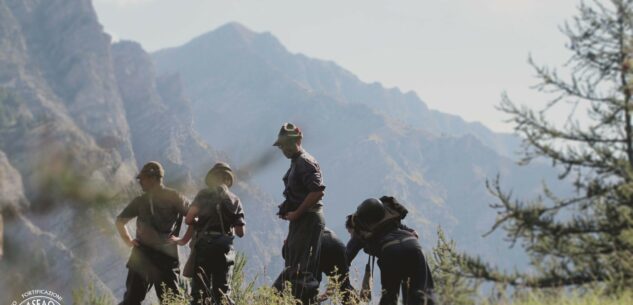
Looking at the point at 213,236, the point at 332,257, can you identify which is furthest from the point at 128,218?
the point at 332,257

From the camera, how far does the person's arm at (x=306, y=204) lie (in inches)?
303

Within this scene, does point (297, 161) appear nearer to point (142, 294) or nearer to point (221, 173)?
point (221, 173)

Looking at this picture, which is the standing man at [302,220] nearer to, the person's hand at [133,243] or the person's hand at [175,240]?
the person's hand at [175,240]

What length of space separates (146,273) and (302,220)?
2086 mm

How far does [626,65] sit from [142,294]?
6.00m

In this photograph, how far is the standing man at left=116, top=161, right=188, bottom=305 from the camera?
326 inches

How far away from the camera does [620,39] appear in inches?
221

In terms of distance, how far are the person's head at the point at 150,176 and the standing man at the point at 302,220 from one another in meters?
1.59

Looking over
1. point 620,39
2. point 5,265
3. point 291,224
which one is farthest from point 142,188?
point 5,265

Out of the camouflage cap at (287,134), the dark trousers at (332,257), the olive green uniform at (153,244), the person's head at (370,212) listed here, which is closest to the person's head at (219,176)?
the olive green uniform at (153,244)

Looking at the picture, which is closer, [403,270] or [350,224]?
[403,270]

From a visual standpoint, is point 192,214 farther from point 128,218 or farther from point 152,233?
point 128,218

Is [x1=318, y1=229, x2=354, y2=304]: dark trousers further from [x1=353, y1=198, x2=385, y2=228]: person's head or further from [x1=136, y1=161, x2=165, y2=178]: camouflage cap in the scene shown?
[x1=136, y1=161, x2=165, y2=178]: camouflage cap

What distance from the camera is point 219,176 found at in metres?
8.33
